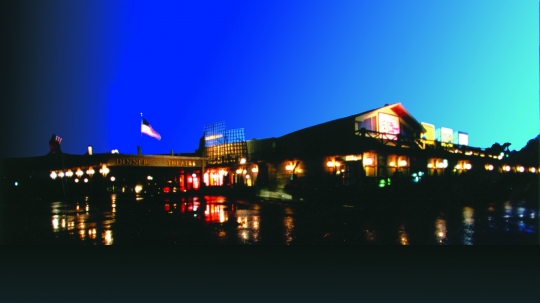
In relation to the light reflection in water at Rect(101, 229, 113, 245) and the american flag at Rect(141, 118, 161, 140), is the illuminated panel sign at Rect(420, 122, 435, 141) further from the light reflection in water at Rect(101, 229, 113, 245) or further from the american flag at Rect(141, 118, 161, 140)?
the light reflection in water at Rect(101, 229, 113, 245)

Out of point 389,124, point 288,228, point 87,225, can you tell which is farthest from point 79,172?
point 389,124

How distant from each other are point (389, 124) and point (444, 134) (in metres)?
7.87

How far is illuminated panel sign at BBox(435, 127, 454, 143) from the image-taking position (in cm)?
2583

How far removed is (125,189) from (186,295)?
77.4 feet

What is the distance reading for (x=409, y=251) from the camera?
7719 mm

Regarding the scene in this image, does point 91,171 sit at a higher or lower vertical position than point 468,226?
higher

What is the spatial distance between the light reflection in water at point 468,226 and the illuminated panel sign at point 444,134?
42.3ft

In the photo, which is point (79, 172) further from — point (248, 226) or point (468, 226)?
point (468, 226)

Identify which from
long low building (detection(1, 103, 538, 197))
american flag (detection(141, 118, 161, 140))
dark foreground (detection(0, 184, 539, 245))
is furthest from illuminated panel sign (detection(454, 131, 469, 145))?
american flag (detection(141, 118, 161, 140))

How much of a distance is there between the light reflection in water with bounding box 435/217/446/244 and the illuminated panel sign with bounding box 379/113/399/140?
9365 mm

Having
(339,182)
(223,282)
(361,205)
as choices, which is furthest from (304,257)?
(339,182)

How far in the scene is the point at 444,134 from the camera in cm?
2611

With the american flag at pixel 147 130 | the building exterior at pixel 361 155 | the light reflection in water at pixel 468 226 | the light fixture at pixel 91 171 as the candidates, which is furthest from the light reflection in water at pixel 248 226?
the light fixture at pixel 91 171

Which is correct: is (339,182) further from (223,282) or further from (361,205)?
(223,282)
